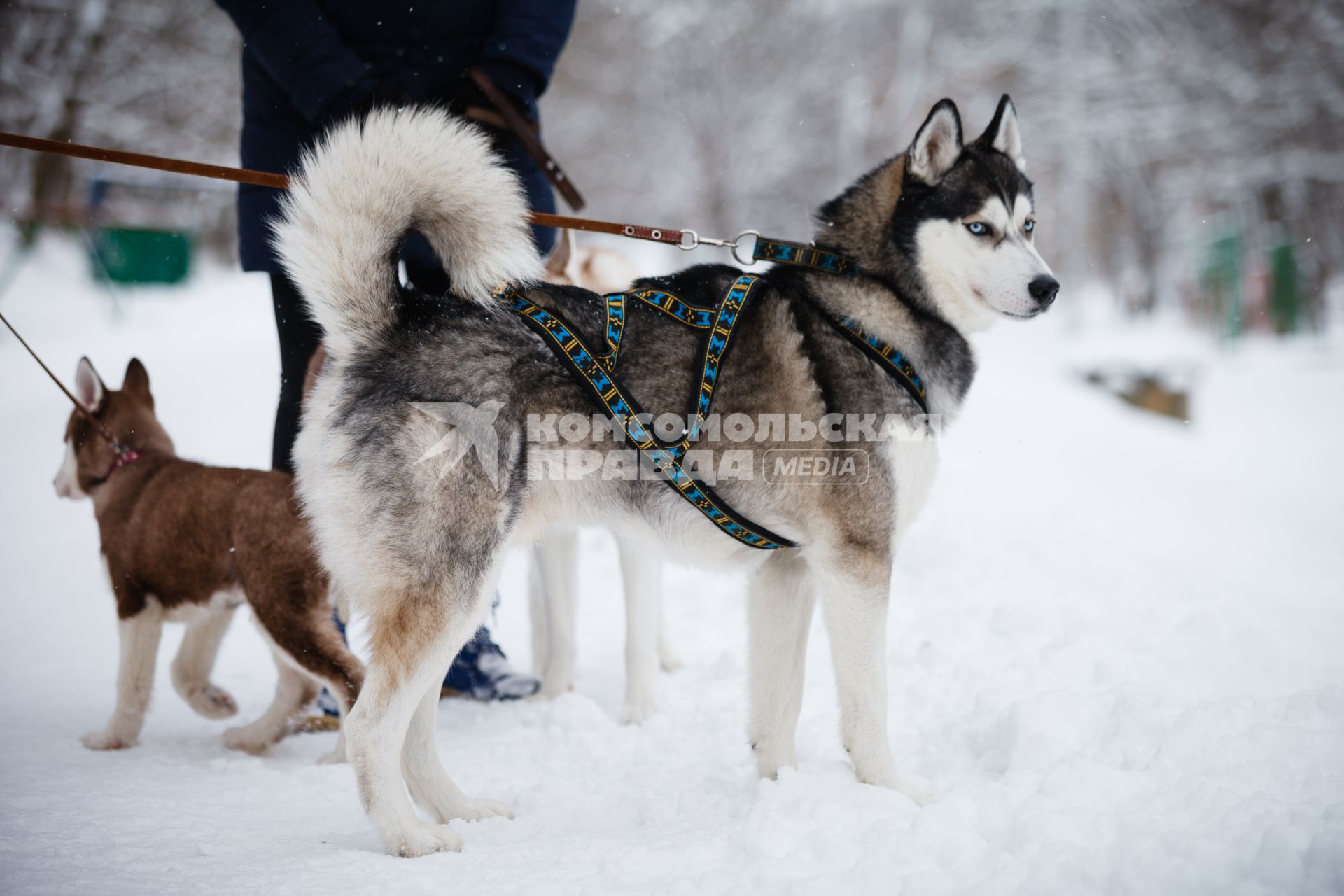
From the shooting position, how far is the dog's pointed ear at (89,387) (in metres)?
2.89

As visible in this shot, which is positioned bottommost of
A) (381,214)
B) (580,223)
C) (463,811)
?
(463,811)

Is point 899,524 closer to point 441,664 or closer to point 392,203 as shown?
point 441,664

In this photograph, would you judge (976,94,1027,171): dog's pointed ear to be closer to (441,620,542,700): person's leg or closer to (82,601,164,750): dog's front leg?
(441,620,542,700): person's leg

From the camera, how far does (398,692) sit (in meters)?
1.96

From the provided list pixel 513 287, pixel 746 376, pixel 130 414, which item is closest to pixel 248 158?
pixel 130 414

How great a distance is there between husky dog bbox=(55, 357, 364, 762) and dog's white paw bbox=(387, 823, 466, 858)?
59 centimetres

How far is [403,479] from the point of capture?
199 cm

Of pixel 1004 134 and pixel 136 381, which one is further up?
pixel 1004 134

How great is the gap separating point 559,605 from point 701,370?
1461 mm

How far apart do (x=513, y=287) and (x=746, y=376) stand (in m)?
0.66

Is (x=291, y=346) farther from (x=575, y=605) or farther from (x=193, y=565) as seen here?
(x=575, y=605)

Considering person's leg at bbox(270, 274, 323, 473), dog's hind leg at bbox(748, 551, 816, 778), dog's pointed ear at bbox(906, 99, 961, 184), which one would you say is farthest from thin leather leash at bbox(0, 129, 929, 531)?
person's leg at bbox(270, 274, 323, 473)

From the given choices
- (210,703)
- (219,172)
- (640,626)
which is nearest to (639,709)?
(640,626)

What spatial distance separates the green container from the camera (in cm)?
1181
